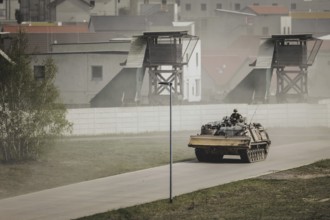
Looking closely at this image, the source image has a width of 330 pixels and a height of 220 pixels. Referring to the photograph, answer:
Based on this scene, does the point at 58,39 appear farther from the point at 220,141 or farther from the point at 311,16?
the point at 220,141

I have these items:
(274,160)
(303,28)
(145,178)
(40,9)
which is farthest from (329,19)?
(145,178)

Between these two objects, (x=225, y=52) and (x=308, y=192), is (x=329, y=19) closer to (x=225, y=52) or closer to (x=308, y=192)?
(x=225, y=52)

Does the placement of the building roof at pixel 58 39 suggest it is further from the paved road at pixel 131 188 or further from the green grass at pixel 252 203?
the green grass at pixel 252 203

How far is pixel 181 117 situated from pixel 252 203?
3075cm

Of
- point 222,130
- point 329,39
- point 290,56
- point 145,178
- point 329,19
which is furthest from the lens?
point 329,19

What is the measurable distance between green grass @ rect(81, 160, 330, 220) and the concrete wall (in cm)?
2163

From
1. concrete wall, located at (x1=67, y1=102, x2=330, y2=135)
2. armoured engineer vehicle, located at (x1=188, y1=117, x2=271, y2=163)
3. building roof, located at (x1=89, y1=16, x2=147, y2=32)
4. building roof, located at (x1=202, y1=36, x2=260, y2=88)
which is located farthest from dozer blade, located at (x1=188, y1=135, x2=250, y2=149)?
building roof, located at (x1=89, y1=16, x2=147, y2=32)

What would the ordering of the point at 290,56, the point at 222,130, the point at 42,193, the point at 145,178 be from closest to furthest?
1. the point at 42,193
2. the point at 145,178
3. the point at 222,130
4. the point at 290,56

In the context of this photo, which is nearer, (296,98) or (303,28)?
(296,98)

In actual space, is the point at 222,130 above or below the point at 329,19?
below

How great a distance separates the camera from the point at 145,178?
41500 millimetres

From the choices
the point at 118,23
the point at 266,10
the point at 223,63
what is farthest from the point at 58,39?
the point at 266,10

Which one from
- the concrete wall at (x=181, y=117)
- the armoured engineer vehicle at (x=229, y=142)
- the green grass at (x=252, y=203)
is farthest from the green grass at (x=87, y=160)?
the green grass at (x=252, y=203)

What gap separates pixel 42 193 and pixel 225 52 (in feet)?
310
